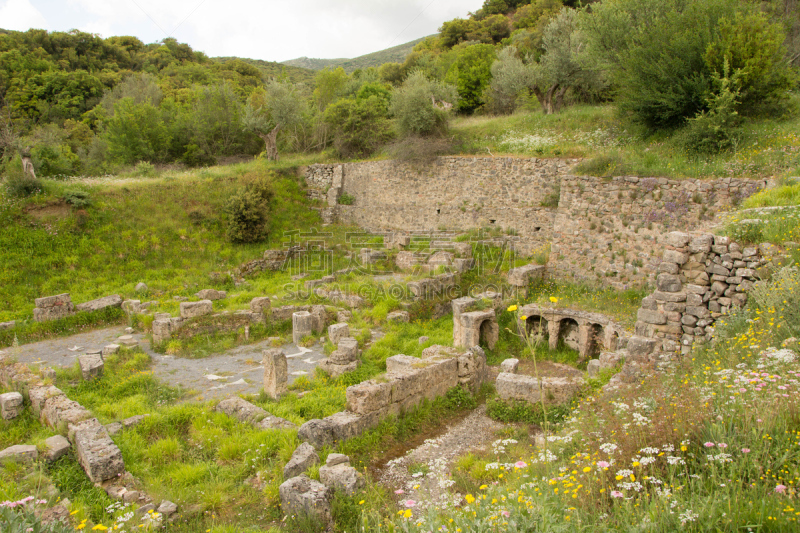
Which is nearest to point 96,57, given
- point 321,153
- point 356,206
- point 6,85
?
point 6,85

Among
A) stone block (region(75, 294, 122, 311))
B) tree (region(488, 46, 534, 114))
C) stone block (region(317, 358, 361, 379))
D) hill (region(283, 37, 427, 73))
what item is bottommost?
stone block (region(317, 358, 361, 379))

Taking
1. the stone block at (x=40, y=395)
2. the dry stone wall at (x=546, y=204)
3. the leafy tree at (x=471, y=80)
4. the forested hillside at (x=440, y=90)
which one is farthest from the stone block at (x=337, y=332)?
the leafy tree at (x=471, y=80)

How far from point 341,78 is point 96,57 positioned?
31231 mm

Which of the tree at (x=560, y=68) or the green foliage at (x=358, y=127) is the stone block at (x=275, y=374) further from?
the tree at (x=560, y=68)

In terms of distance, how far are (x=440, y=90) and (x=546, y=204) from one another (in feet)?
35.1

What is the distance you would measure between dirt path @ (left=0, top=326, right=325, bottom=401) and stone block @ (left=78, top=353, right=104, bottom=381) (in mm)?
1165

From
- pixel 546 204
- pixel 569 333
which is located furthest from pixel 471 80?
pixel 569 333

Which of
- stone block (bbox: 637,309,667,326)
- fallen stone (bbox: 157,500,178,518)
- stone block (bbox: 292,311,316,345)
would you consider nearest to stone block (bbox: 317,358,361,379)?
stone block (bbox: 292,311,316,345)

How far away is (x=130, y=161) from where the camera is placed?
Answer: 88.8 feet

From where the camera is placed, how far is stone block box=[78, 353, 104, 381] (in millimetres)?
10742

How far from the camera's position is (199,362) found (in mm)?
12422

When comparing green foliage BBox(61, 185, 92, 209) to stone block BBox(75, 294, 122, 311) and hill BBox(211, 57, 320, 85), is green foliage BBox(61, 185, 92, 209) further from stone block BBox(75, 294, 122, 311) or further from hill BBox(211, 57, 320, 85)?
hill BBox(211, 57, 320, 85)

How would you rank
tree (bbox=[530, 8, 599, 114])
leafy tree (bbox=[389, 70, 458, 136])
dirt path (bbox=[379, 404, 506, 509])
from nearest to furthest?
1. dirt path (bbox=[379, 404, 506, 509])
2. tree (bbox=[530, 8, 599, 114])
3. leafy tree (bbox=[389, 70, 458, 136])

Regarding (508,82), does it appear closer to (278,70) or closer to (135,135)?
(135,135)
